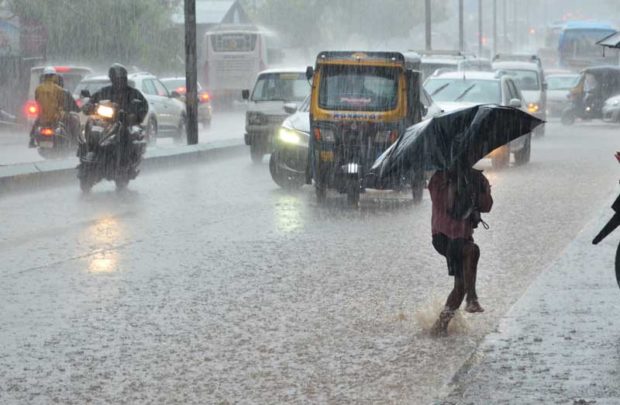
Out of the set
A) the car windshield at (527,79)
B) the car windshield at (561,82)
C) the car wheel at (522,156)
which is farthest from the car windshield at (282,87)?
the car windshield at (561,82)

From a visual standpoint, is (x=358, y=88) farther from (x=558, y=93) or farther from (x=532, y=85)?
(x=558, y=93)

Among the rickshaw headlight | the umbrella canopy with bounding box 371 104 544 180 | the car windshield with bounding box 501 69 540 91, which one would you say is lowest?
the rickshaw headlight

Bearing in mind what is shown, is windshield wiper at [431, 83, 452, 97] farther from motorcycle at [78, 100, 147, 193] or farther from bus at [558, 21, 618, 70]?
bus at [558, 21, 618, 70]

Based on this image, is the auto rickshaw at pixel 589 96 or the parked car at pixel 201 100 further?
the auto rickshaw at pixel 589 96

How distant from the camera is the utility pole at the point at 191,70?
26.9 metres

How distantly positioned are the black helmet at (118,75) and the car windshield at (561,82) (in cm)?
3256

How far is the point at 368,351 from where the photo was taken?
8.13 m

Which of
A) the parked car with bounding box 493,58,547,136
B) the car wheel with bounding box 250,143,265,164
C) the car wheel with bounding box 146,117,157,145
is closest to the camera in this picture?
the car wheel with bounding box 250,143,265,164

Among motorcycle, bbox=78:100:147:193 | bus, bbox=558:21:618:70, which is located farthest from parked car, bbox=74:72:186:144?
bus, bbox=558:21:618:70

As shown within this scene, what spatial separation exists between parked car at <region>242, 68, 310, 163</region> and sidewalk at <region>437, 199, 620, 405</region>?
14.7m

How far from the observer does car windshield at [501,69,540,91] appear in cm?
3678

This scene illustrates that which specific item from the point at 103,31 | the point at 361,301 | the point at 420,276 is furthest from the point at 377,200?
the point at 103,31

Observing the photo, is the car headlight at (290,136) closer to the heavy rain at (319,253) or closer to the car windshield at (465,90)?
the heavy rain at (319,253)

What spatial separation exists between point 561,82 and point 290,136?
32.6m
